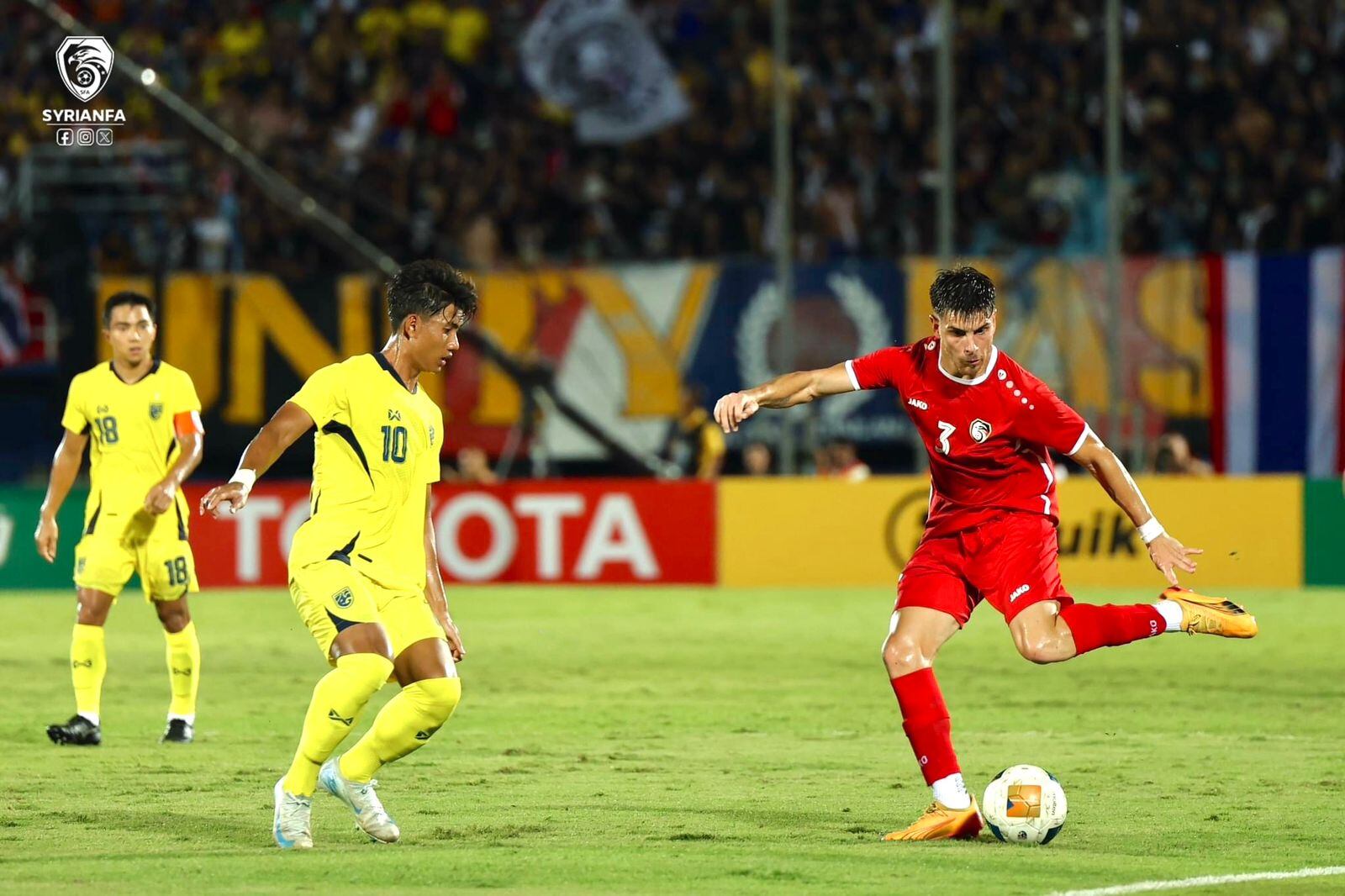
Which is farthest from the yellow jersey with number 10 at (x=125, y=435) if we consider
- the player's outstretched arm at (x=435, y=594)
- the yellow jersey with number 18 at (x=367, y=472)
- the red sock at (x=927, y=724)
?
the red sock at (x=927, y=724)

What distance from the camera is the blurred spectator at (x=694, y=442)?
2322cm

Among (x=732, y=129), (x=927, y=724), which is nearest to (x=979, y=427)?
(x=927, y=724)

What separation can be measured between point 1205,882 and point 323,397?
351 centimetres

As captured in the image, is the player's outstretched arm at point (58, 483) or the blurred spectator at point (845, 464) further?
the blurred spectator at point (845, 464)

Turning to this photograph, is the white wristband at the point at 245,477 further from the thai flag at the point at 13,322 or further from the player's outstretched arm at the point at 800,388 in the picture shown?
the thai flag at the point at 13,322

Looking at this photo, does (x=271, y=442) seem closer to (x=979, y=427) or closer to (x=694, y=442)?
(x=979, y=427)

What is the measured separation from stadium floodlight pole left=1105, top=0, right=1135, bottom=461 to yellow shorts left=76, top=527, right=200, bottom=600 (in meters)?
12.4

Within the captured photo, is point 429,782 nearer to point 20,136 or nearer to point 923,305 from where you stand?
point 923,305

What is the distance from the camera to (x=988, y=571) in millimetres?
8359

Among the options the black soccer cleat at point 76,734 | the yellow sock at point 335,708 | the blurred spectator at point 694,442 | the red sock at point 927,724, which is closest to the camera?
the yellow sock at point 335,708

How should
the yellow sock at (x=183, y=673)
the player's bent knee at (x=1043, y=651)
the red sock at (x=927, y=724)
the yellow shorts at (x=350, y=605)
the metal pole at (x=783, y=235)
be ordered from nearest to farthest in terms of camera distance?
the yellow shorts at (x=350, y=605), the red sock at (x=927, y=724), the player's bent knee at (x=1043, y=651), the yellow sock at (x=183, y=673), the metal pole at (x=783, y=235)

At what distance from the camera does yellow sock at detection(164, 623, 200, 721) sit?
11266mm

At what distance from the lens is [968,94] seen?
997 inches

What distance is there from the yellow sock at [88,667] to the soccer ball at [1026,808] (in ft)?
17.7
